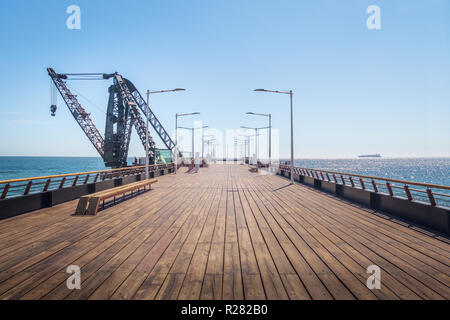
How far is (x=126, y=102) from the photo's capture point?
39.8 meters

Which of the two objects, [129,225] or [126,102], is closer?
[129,225]

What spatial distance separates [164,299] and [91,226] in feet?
14.1

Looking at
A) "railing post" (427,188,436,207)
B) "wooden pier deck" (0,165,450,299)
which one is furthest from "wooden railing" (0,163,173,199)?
"railing post" (427,188,436,207)

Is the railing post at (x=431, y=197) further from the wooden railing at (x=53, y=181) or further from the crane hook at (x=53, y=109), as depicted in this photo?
Result: the crane hook at (x=53, y=109)

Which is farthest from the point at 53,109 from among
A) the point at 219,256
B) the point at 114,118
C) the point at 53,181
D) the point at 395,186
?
the point at 395,186

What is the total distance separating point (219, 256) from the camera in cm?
424

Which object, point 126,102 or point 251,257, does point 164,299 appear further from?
point 126,102

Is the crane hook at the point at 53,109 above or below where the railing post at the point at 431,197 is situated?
above

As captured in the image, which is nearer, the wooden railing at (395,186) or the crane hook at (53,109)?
the wooden railing at (395,186)

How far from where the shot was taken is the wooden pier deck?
314 cm

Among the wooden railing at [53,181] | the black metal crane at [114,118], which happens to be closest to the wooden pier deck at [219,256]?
the wooden railing at [53,181]

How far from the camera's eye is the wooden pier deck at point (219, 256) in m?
3.14
